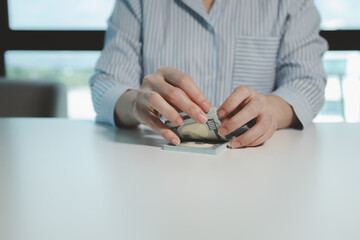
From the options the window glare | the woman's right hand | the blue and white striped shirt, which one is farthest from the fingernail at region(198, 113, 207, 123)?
the window glare

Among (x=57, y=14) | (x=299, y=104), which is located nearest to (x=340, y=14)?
(x=299, y=104)

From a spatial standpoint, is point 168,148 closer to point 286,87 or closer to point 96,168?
point 96,168

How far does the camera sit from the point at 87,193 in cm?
54

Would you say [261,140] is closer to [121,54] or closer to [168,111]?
[168,111]

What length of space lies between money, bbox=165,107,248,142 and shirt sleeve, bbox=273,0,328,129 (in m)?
0.40

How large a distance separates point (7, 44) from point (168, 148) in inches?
87.7

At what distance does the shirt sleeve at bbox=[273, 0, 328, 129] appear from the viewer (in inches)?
47.1

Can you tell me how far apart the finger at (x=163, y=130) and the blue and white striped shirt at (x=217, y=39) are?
0.49 m

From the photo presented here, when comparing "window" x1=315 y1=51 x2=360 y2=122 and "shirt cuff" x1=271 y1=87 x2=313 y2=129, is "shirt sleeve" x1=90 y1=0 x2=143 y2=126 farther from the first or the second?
"window" x1=315 y1=51 x2=360 y2=122

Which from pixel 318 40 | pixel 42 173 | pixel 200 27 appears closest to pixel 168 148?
pixel 42 173

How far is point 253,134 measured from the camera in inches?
32.1

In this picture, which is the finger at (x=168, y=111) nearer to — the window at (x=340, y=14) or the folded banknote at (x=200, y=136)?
the folded banknote at (x=200, y=136)

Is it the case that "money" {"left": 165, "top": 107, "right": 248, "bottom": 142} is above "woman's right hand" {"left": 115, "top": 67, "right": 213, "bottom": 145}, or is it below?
below

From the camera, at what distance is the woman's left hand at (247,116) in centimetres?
81
